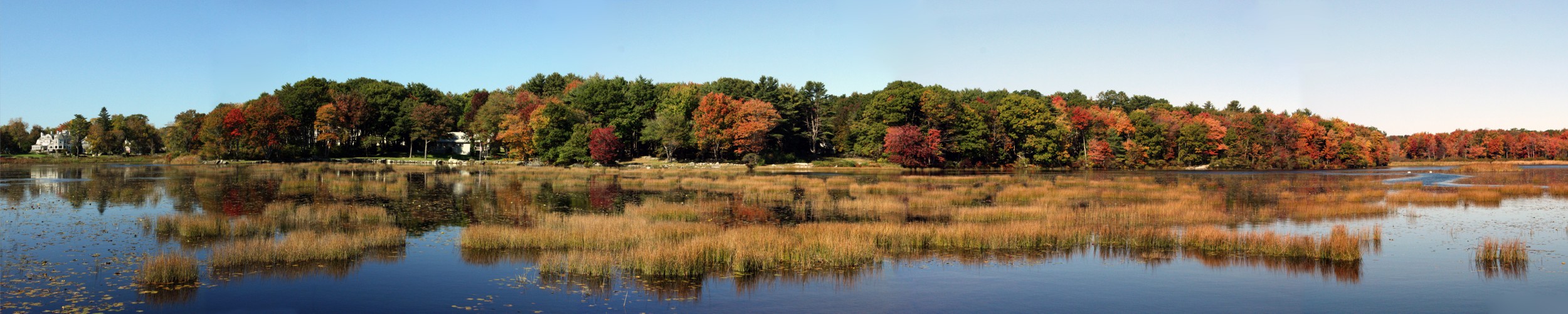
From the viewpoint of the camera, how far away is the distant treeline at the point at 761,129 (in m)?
91.8

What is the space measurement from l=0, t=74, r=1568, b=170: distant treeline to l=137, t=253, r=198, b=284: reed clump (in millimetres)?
72122

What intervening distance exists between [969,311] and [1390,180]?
61.1m

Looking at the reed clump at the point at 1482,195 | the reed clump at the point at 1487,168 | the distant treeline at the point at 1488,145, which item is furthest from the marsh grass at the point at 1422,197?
the distant treeline at the point at 1488,145

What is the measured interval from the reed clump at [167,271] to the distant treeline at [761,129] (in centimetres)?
7212

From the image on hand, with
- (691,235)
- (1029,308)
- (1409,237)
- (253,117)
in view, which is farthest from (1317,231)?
(253,117)

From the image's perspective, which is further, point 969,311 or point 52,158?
point 52,158

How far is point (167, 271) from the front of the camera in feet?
50.6

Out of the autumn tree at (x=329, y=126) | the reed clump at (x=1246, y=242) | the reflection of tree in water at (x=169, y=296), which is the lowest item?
the reflection of tree in water at (x=169, y=296)

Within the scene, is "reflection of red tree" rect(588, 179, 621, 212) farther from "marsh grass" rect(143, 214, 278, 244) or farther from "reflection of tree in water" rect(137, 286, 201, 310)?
"reflection of tree in water" rect(137, 286, 201, 310)

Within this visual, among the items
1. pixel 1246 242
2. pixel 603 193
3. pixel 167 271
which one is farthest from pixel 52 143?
pixel 1246 242

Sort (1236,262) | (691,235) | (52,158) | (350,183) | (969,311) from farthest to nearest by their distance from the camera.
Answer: (52,158) < (350,183) < (691,235) < (1236,262) < (969,311)

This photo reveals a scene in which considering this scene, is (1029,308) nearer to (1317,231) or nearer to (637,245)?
(637,245)

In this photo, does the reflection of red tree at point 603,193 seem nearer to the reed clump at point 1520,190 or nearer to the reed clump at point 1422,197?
the reed clump at point 1422,197

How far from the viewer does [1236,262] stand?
1923 cm
